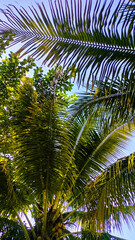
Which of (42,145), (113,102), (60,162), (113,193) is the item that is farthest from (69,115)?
(113,193)

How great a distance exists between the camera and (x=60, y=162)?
404 centimetres

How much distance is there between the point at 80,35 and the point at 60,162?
7.12 ft

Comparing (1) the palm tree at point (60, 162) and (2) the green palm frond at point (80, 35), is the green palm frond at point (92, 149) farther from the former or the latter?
(2) the green palm frond at point (80, 35)

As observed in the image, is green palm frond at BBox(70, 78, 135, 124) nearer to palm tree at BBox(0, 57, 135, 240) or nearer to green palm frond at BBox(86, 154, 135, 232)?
palm tree at BBox(0, 57, 135, 240)

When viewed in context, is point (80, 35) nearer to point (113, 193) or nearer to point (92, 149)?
point (113, 193)

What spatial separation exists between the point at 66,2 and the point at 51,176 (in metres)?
2.79

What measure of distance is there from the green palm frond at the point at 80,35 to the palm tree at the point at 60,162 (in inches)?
18.7

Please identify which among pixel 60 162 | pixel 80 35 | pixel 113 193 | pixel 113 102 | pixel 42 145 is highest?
pixel 80 35

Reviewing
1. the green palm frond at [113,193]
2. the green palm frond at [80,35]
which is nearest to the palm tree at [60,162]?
the green palm frond at [113,193]

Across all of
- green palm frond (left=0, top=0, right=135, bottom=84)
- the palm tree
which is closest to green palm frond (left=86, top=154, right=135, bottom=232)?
the palm tree

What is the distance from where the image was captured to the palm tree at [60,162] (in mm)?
3631

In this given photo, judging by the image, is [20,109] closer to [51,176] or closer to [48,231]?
[51,176]

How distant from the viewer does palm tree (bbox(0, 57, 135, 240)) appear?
3631 millimetres

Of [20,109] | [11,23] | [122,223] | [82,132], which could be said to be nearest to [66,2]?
[11,23]
